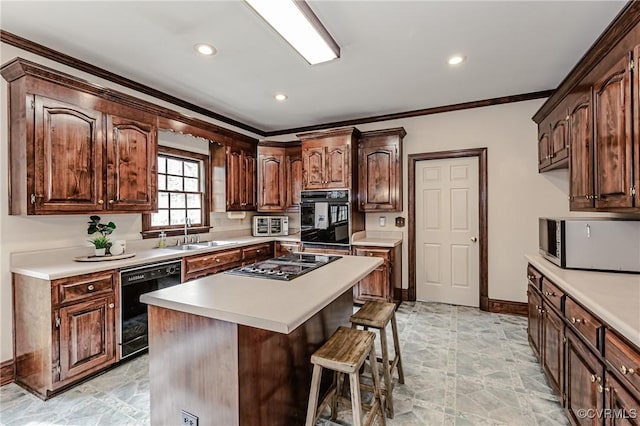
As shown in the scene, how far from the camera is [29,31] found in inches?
92.1

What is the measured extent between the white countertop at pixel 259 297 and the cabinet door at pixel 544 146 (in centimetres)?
268

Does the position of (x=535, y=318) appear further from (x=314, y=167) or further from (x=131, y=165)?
(x=131, y=165)

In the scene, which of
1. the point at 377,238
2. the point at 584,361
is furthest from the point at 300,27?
the point at 377,238

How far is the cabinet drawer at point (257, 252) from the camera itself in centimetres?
418

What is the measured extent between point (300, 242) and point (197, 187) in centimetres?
169

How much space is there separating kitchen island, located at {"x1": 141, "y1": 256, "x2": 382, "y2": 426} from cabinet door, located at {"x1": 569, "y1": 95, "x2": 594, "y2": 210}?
195 centimetres

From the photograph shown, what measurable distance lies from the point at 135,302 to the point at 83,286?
18.7 inches

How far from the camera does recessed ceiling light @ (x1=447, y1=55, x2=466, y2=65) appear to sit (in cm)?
279

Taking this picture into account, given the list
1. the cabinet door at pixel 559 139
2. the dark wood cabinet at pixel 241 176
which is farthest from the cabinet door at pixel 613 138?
the dark wood cabinet at pixel 241 176

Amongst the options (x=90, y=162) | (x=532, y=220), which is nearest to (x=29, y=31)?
(x=90, y=162)

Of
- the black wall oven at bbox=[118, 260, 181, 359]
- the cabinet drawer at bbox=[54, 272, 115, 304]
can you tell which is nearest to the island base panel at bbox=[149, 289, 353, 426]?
the cabinet drawer at bbox=[54, 272, 115, 304]

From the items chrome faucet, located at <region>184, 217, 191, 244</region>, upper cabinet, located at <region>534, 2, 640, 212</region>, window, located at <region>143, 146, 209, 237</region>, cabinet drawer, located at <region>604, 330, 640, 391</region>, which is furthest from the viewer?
chrome faucet, located at <region>184, 217, 191, 244</region>

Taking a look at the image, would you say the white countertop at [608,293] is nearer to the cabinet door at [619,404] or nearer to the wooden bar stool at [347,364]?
the cabinet door at [619,404]

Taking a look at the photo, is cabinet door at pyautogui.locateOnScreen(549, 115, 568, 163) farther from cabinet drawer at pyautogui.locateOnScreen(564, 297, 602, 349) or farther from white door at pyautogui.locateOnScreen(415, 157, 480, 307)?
cabinet drawer at pyautogui.locateOnScreen(564, 297, 602, 349)
